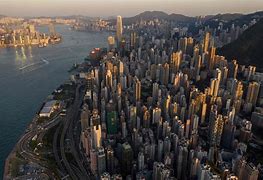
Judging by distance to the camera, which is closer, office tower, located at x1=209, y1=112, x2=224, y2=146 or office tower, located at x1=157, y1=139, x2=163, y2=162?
office tower, located at x1=157, y1=139, x2=163, y2=162

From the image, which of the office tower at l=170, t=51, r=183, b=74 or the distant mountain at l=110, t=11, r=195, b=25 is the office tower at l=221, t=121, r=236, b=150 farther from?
the distant mountain at l=110, t=11, r=195, b=25

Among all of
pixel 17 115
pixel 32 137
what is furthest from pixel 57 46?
pixel 32 137

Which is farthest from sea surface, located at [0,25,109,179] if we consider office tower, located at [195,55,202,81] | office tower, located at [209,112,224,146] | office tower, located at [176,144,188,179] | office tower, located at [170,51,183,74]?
office tower, located at [195,55,202,81]

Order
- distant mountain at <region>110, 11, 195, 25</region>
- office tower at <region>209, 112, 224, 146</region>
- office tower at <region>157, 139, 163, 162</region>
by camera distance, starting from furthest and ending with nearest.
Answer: distant mountain at <region>110, 11, 195, 25</region>, office tower at <region>209, 112, 224, 146</region>, office tower at <region>157, 139, 163, 162</region>

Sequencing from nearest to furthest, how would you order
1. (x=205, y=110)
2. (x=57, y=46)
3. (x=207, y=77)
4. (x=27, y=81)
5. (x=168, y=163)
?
1. (x=168, y=163)
2. (x=205, y=110)
3. (x=207, y=77)
4. (x=27, y=81)
5. (x=57, y=46)

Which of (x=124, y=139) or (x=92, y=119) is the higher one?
(x=92, y=119)

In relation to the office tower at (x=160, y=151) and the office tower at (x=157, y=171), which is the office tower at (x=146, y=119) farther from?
the office tower at (x=157, y=171)

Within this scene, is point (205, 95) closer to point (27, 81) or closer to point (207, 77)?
point (207, 77)

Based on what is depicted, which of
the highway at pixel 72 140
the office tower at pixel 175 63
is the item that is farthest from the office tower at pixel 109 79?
the office tower at pixel 175 63
